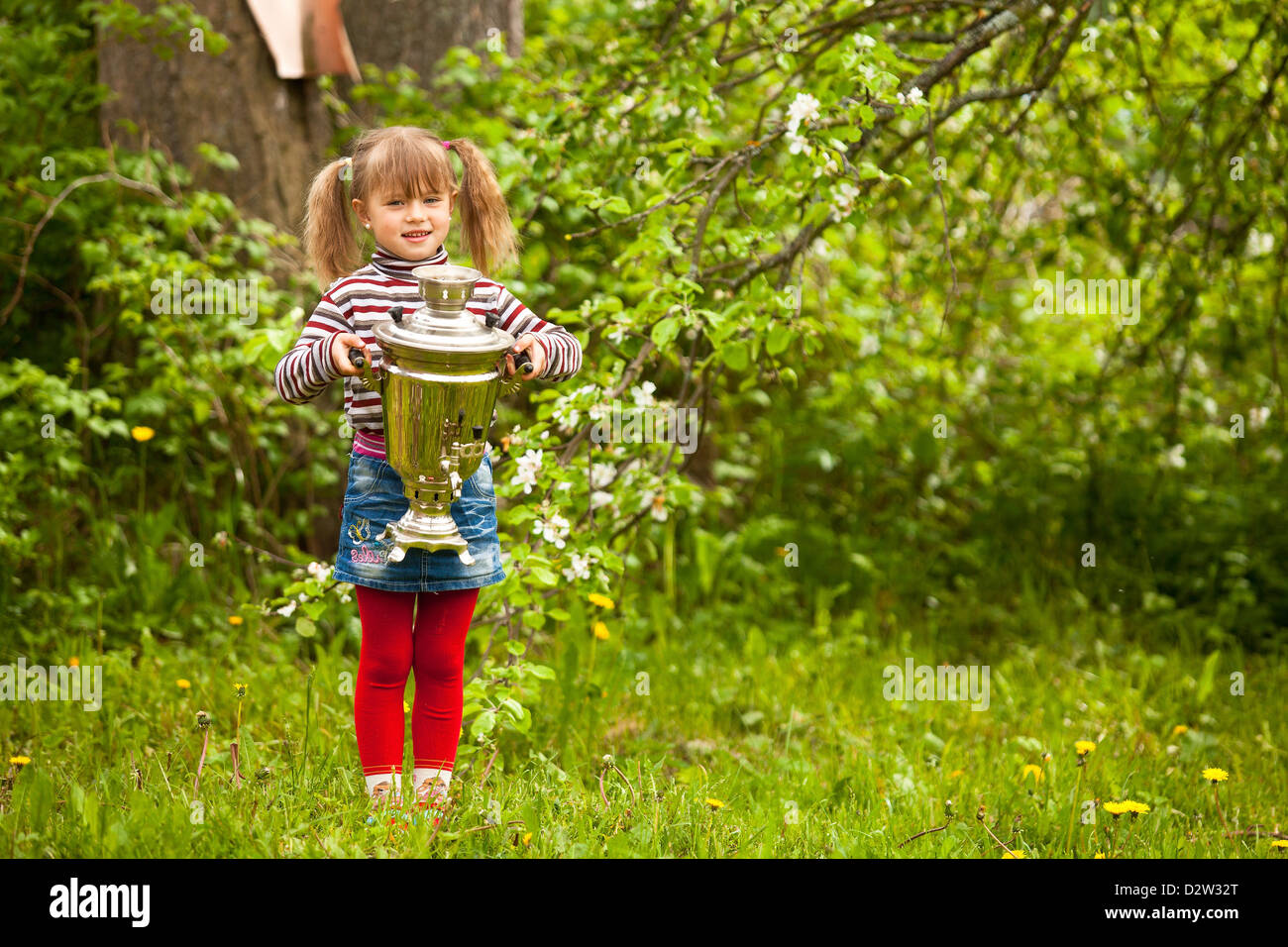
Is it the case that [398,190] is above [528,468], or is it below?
above

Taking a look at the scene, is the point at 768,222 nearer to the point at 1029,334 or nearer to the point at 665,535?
the point at 665,535

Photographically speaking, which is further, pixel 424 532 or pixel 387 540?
pixel 387 540

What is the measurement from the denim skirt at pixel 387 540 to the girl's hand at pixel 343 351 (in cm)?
25

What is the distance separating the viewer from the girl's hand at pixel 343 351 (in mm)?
2186

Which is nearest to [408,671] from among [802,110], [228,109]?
[802,110]

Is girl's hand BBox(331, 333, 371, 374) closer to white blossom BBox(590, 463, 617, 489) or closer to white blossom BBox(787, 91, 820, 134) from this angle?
white blossom BBox(590, 463, 617, 489)

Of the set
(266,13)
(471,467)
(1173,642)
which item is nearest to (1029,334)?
(1173,642)

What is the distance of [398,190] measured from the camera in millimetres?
2350

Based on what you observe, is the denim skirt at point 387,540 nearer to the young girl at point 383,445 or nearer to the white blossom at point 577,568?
the young girl at point 383,445

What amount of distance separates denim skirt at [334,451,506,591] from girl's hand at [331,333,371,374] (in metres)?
0.25

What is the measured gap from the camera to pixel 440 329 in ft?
7.09

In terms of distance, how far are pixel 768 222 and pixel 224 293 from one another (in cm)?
192

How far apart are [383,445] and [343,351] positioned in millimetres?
261

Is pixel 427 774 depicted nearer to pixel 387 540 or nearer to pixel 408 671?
pixel 408 671
